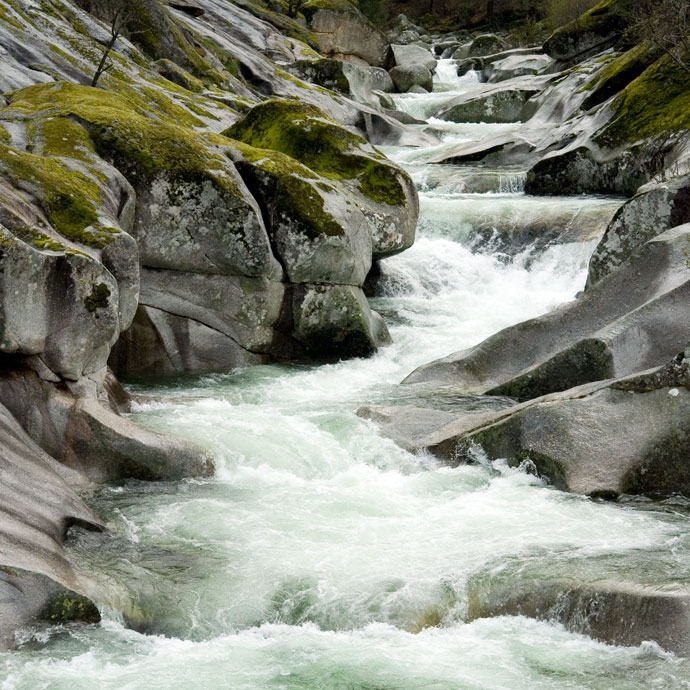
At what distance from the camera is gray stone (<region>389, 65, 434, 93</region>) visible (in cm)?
4219

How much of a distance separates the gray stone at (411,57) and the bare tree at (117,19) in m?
18.9

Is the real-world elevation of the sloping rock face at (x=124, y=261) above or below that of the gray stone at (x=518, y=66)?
below

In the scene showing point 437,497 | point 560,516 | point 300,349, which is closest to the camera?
point 560,516

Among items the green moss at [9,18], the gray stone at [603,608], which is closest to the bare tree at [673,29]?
the green moss at [9,18]

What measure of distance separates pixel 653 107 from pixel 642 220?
840 centimetres

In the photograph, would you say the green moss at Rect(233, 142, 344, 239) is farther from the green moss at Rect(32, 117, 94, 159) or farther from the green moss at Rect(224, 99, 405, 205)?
the green moss at Rect(32, 117, 94, 159)

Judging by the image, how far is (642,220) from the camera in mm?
14266

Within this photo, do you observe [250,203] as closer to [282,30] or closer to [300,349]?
[300,349]

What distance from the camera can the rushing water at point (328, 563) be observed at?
615cm

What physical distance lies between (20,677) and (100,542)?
84.4 inches

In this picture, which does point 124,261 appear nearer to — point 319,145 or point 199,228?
point 199,228

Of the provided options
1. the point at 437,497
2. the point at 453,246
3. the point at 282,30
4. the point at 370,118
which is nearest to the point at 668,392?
the point at 437,497

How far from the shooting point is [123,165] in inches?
545

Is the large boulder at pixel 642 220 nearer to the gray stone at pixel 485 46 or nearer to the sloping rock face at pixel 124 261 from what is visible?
the sloping rock face at pixel 124 261
